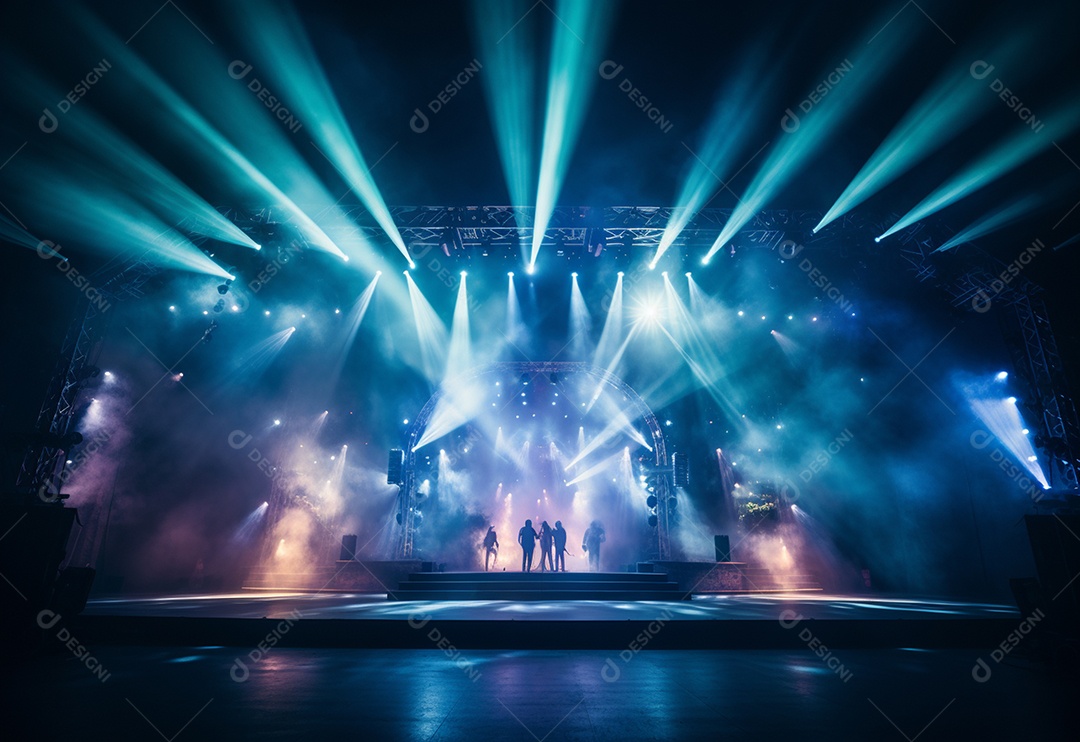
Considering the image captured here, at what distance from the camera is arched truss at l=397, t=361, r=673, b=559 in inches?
631

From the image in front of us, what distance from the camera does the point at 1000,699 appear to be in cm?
409

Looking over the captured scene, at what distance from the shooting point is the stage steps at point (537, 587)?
35.3 ft

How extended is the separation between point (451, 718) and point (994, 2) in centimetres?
1198

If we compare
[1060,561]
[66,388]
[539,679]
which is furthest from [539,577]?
[66,388]

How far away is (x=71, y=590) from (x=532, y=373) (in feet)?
47.2

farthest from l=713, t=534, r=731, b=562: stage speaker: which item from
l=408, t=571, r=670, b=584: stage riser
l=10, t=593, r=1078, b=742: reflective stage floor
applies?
l=10, t=593, r=1078, b=742: reflective stage floor

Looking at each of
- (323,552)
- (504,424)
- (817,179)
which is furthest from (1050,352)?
(323,552)

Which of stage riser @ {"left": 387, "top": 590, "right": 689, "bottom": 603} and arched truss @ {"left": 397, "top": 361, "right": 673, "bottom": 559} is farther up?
arched truss @ {"left": 397, "top": 361, "right": 673, "bottom": 559}

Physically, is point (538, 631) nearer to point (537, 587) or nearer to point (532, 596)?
point (532, 596)

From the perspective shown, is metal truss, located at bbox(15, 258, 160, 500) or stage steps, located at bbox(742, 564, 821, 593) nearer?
metal truss, located at bbox(15, 258, 160, 500)

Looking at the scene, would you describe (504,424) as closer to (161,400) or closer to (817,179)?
(161,400)

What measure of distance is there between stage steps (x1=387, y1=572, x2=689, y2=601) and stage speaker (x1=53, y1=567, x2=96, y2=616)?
5.66 m

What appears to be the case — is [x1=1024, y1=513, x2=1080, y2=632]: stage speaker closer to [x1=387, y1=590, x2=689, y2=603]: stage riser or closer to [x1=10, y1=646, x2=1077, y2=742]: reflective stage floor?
[x1=10, y1=646, x2=1077, y2=742]: reflective stage floor

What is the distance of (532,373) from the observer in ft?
61.5
